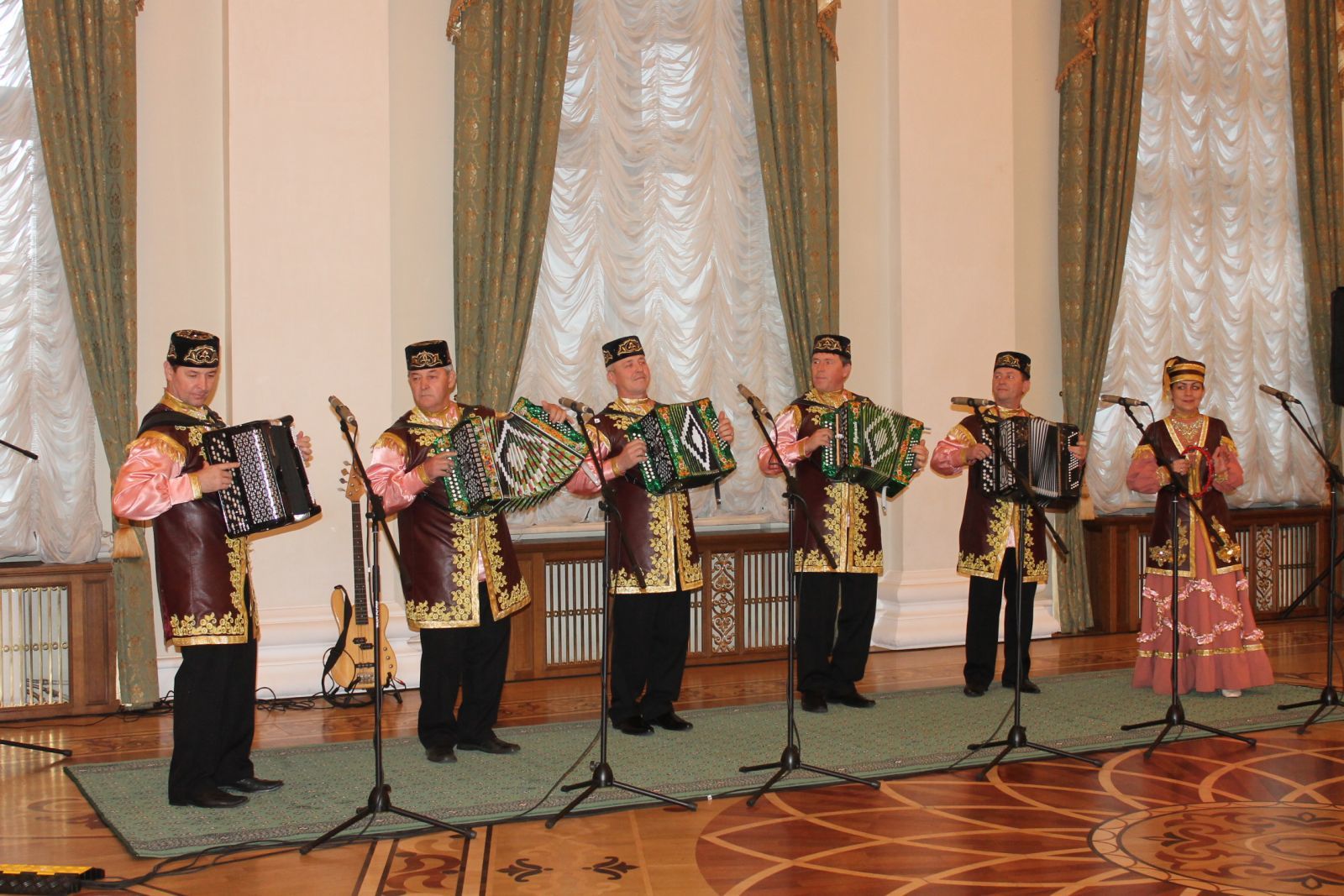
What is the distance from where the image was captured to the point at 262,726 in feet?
18.3

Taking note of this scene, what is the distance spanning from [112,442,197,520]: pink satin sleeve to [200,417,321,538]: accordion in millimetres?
133

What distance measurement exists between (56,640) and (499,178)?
318 centimetres

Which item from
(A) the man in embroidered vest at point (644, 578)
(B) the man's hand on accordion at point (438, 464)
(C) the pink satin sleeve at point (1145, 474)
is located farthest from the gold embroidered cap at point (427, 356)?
(C) the pink satin sleeve at point (1145, 474)

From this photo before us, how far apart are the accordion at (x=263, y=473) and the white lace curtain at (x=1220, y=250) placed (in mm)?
5807

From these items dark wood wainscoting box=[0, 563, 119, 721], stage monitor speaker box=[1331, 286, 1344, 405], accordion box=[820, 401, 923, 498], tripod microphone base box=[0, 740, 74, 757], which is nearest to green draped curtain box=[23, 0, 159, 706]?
dark wood wainscoting box=[0, 563, 119, 721]

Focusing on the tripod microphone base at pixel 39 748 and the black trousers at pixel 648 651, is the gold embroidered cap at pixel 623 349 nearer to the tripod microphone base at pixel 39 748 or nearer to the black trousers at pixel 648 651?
the black trousers at pixel 648 651

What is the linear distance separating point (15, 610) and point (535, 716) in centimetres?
250

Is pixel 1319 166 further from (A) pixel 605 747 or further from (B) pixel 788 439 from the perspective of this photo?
(A) pixel 605 747

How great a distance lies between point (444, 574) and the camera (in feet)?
15.7

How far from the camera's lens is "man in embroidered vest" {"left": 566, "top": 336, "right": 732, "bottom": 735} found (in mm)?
5254

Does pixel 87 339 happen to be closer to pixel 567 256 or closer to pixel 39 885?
pixel 567 256

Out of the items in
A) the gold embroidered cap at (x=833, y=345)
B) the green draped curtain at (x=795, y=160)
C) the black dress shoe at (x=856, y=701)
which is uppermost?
the green draped curtain at (x=795, y=160)

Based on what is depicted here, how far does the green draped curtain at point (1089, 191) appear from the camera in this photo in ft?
26.5

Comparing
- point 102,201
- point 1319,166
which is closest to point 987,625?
point 102,201
